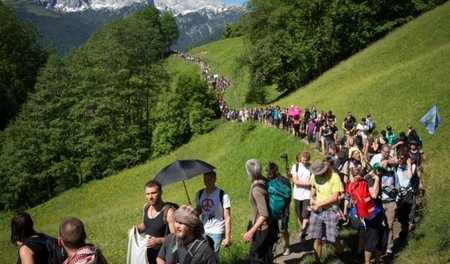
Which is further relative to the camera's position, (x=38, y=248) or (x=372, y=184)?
(x=372, y=184)

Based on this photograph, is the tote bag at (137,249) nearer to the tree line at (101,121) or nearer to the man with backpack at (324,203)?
the man with backpack at (324,203)

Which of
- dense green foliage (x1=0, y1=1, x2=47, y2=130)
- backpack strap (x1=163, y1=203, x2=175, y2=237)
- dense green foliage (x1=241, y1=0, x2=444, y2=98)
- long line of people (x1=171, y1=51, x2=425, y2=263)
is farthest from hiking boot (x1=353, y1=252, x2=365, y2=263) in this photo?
dense green foliage (x1=0, y1=1, x2=47, y2=130)

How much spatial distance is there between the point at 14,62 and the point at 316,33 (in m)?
42.6

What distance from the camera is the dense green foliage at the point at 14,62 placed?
56750 mm

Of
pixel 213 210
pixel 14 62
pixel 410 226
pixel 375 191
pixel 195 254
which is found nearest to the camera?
pixel 195 254

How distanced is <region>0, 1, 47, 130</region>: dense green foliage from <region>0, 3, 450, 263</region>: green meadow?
2071cm

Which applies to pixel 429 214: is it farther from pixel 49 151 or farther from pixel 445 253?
pixel 49 151

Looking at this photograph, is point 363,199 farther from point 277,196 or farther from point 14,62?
point 14,62

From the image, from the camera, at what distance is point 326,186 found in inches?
320

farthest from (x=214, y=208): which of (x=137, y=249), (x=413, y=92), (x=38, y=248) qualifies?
(x=413, y=92)

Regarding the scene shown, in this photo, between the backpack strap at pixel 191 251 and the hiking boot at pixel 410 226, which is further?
the hiking boot at pixel 410 226

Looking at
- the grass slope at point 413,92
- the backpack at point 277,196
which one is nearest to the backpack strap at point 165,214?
the backpack at point 277,196

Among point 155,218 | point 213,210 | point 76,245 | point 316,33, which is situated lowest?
point 213,210

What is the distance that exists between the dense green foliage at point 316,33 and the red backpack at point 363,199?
37.6 metres
